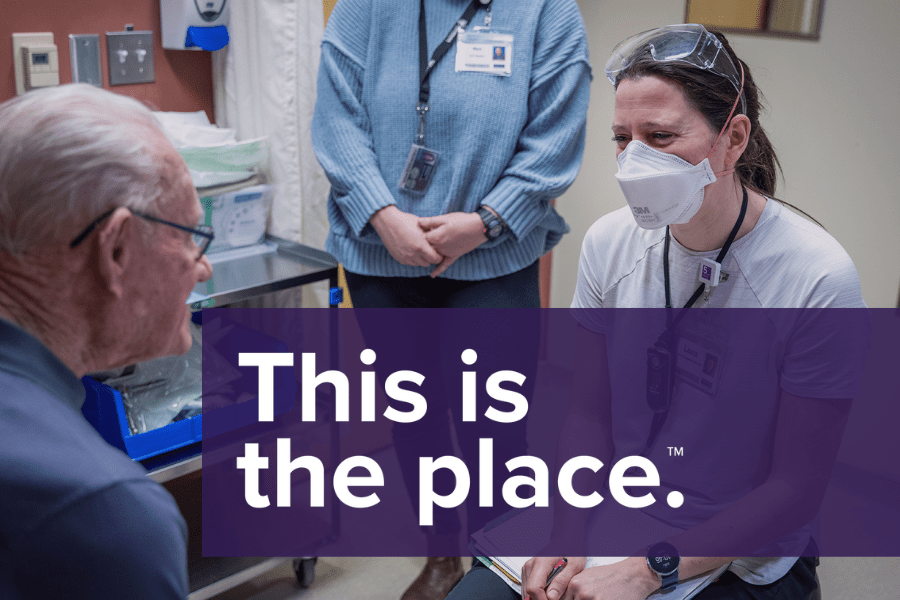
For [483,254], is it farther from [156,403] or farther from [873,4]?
[873,4]

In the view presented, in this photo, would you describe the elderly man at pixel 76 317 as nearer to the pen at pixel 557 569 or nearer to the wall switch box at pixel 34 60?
the pen at pixel 557 569

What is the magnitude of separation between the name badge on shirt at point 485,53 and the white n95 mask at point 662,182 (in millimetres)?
634

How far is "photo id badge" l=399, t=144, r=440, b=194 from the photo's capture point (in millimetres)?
1867

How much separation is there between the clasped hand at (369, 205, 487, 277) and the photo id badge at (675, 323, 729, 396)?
639mm

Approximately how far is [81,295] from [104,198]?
10 centimetres

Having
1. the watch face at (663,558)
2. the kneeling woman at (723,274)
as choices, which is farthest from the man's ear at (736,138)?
the watch face at (663,558)

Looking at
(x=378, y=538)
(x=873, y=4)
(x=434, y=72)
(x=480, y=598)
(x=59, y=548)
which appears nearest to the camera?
(x=59, y=548)

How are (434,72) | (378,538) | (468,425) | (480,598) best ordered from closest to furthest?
(480,598)
(434,72)
(468,425)
(378,538)

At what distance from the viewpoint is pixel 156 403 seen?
1942mm

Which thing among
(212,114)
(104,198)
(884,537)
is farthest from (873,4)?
(104,198)

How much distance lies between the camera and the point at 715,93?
4.03ft

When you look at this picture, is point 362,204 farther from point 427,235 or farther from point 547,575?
point 547,575
